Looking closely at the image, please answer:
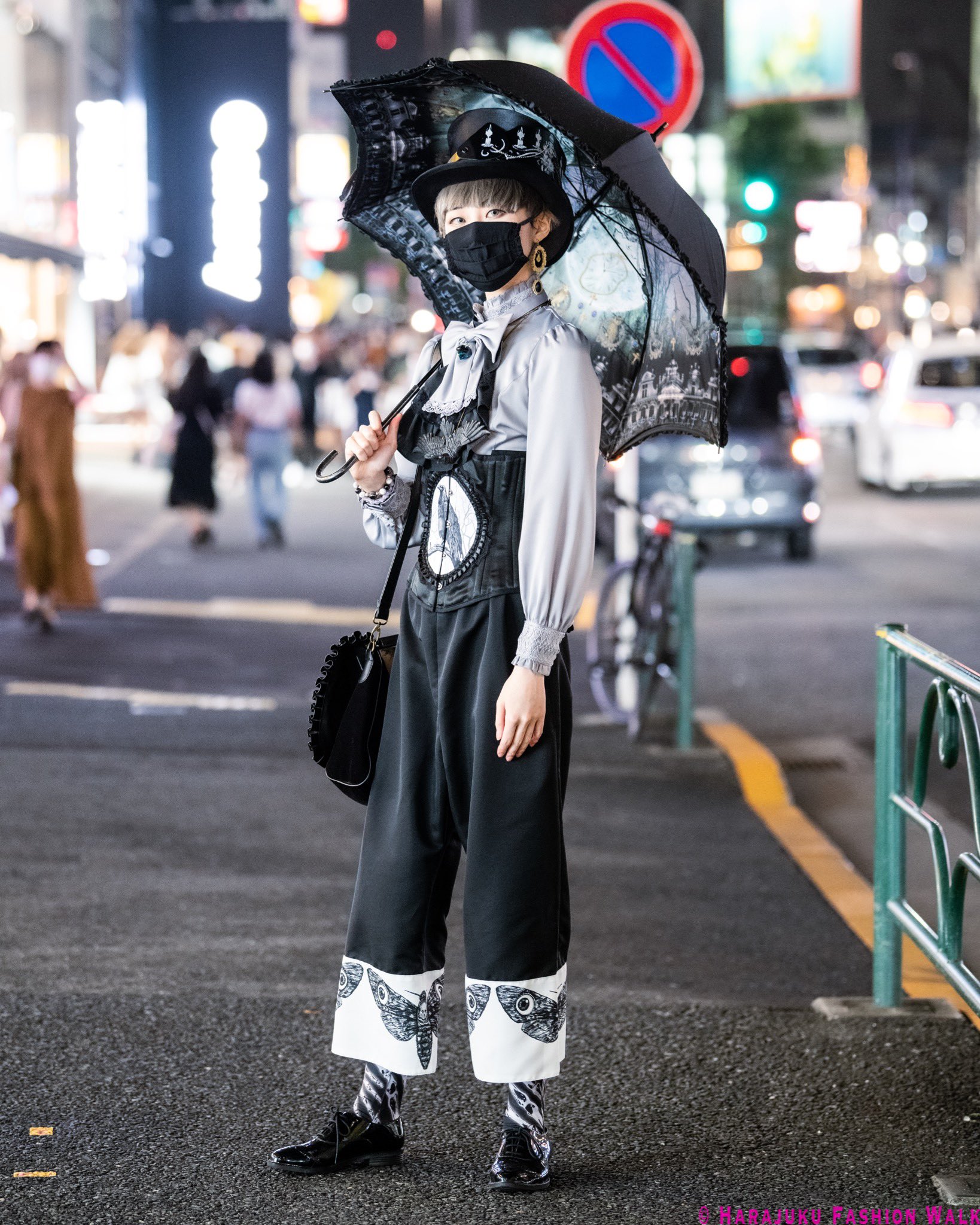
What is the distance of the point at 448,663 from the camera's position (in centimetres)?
362

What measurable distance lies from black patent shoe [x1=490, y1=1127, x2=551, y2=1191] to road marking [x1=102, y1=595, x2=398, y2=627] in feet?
28.6

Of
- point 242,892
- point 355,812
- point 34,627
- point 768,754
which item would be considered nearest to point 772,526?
point 34,627

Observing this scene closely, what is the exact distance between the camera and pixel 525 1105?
3.70m

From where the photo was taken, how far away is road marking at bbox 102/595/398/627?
42.1ft

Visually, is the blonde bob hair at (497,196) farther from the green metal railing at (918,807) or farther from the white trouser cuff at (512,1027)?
the white trouser cuff at (512,1027)

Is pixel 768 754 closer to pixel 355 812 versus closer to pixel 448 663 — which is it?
pixel 355 812

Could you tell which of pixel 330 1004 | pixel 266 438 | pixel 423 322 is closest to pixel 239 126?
pixel 423 322

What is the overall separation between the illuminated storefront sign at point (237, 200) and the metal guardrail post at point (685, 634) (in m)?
46.0

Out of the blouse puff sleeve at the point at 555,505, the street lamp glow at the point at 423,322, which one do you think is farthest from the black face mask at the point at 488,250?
the street lamp glow at the point at 423,322

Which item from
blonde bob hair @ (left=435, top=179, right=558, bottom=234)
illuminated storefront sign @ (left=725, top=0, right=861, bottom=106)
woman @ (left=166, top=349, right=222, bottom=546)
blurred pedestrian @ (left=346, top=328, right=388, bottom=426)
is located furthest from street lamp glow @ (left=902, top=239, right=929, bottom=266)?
blonde bob hair @ (left=435, top=179, right=558, bottom=234)

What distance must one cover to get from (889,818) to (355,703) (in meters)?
1.65

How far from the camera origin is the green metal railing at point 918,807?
4027 millimetres

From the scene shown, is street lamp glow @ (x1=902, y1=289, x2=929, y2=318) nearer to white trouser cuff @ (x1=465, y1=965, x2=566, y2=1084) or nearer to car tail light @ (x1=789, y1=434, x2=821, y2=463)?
car tail light @ (x1=789, y1=434, x2=821, y2=463)

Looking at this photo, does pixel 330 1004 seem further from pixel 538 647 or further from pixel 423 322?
pixel 423 322
